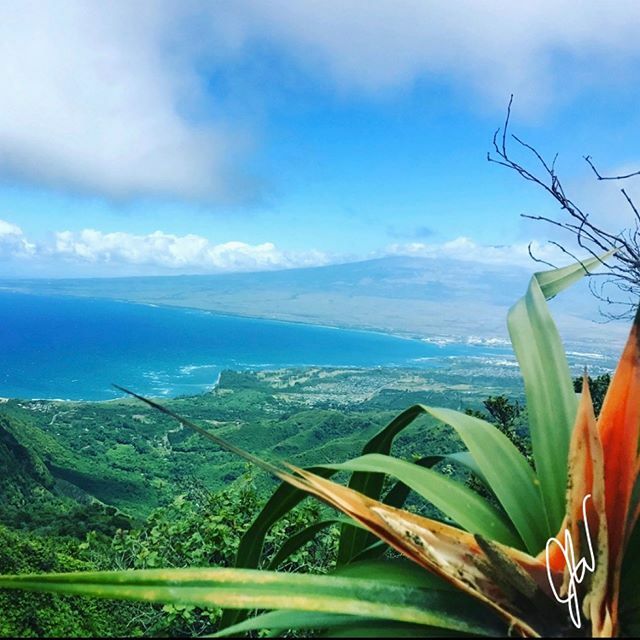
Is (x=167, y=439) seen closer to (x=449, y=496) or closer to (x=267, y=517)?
(x=267, y=517)

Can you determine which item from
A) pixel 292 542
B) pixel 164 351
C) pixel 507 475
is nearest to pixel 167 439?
pixel 292 542

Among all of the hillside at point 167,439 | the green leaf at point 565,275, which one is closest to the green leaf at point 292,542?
the green leaf at point 565,275

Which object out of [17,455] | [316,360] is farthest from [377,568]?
[316,360]

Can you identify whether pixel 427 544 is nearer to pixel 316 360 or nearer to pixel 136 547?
pixel 136 547
